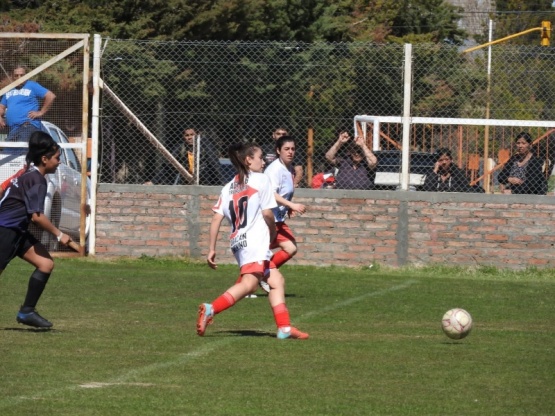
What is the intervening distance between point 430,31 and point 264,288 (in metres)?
46.6

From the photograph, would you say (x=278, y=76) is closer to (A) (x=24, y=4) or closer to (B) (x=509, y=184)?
(B) (x=509, y=184)

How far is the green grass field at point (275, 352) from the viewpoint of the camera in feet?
24.9

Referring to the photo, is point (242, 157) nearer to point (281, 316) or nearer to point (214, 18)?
point (281, 316)

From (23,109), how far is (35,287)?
8.73m

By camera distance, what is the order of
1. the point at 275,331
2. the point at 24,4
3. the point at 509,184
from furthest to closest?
1. the point at 24,4
2. the point at 509,184
3. the point at 275,331

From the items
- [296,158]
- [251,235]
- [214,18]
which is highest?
[214,18]

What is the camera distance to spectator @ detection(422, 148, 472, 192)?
19.0m

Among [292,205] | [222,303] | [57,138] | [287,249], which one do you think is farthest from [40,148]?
[57,138]

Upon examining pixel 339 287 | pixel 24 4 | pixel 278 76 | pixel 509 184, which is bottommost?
pixel 339 287

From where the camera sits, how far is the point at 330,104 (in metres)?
19.3

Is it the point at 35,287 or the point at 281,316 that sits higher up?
the point at 35,287

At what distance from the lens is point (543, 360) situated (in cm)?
966

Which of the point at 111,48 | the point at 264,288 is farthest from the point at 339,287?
the point at 111,48

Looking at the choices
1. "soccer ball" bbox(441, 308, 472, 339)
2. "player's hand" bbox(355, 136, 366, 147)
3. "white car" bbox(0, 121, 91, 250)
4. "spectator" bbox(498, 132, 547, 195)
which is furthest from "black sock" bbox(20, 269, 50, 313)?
"spectator" bbox(498, 132, 547, 195)
